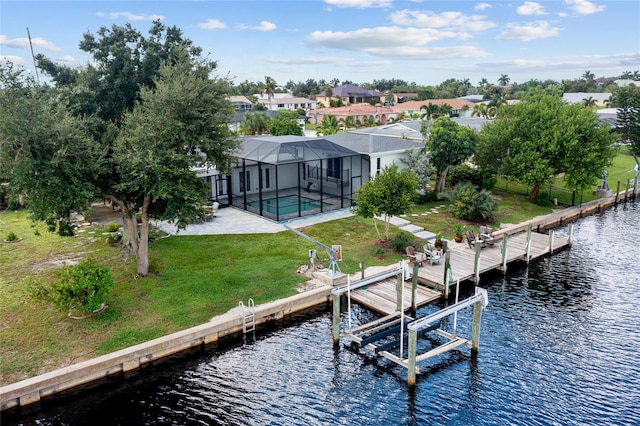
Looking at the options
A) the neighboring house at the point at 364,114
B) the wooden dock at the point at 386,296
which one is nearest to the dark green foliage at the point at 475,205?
the wooden dock at the point at 386,296

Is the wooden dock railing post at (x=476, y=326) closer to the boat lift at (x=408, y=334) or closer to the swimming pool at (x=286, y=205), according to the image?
the boat lift at (x=408, y=334)

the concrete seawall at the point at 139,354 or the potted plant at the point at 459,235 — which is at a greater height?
the potted plant at the point at 459,235

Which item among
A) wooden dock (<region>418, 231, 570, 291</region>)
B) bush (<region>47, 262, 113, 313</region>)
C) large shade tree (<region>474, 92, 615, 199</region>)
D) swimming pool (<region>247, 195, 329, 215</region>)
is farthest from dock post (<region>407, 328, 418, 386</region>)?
large shade tree (<region>474, 92, 615, 199</region>)

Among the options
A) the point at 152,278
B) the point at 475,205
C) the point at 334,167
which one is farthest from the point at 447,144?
the point at 152,278

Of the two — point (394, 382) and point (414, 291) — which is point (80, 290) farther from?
point (414, 291)

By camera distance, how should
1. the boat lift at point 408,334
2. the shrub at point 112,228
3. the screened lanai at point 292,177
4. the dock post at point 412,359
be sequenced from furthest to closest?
the screened lanai at point 292,177
the shrub at point 112,228
the boat lift at point 408,334
the dock post at point 412,359

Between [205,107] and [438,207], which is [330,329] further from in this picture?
[438,207]

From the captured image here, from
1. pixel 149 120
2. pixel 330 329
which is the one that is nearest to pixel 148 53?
pixel 149 120

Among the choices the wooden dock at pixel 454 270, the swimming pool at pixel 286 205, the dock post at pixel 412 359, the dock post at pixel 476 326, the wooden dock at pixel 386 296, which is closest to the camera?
the dock post at pixel 412 359
